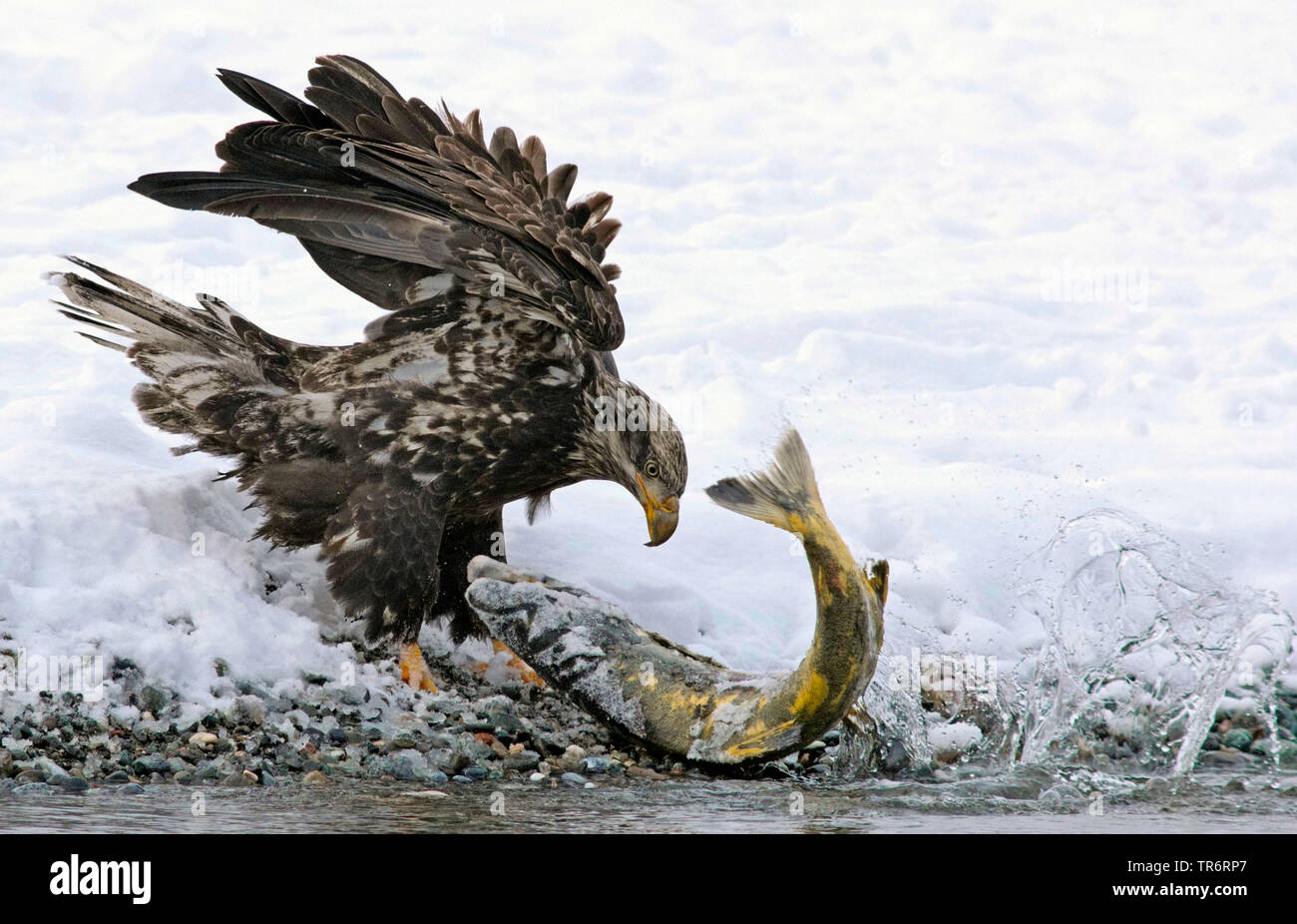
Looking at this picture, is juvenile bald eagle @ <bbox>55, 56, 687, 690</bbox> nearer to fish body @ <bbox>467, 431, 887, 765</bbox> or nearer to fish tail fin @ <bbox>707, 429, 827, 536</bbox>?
fish body @ <bbox>467, 431, 887, 765</bbox>

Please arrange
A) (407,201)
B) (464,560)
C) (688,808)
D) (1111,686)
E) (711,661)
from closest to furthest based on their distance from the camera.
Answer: (688,808)
(711,661)
(407,201)
(1111,686)
(464,560)

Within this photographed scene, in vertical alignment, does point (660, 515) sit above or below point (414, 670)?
above

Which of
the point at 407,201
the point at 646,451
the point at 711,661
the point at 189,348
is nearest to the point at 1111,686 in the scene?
the point at 711,661

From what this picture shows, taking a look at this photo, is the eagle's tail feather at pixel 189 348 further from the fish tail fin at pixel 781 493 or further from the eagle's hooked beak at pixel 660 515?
the fish tail fin at pixel 781 493

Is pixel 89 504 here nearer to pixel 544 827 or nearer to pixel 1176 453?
pixel 544 827

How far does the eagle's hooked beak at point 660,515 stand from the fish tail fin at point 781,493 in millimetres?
1033

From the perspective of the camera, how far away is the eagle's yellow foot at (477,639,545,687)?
5.40 meters

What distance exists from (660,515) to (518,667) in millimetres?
855

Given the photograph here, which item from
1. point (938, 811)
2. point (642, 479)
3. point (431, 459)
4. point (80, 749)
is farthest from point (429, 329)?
point (938, 811)

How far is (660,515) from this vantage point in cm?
526

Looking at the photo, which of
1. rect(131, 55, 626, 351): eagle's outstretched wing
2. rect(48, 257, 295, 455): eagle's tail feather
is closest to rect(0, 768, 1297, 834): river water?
rect(131, 55, 626, 351): eagle's outstretched wing

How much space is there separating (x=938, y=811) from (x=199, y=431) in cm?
326

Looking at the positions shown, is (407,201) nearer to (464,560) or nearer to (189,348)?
(189,348)

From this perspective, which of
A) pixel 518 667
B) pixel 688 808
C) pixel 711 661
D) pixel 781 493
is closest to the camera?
pixel 688 808
